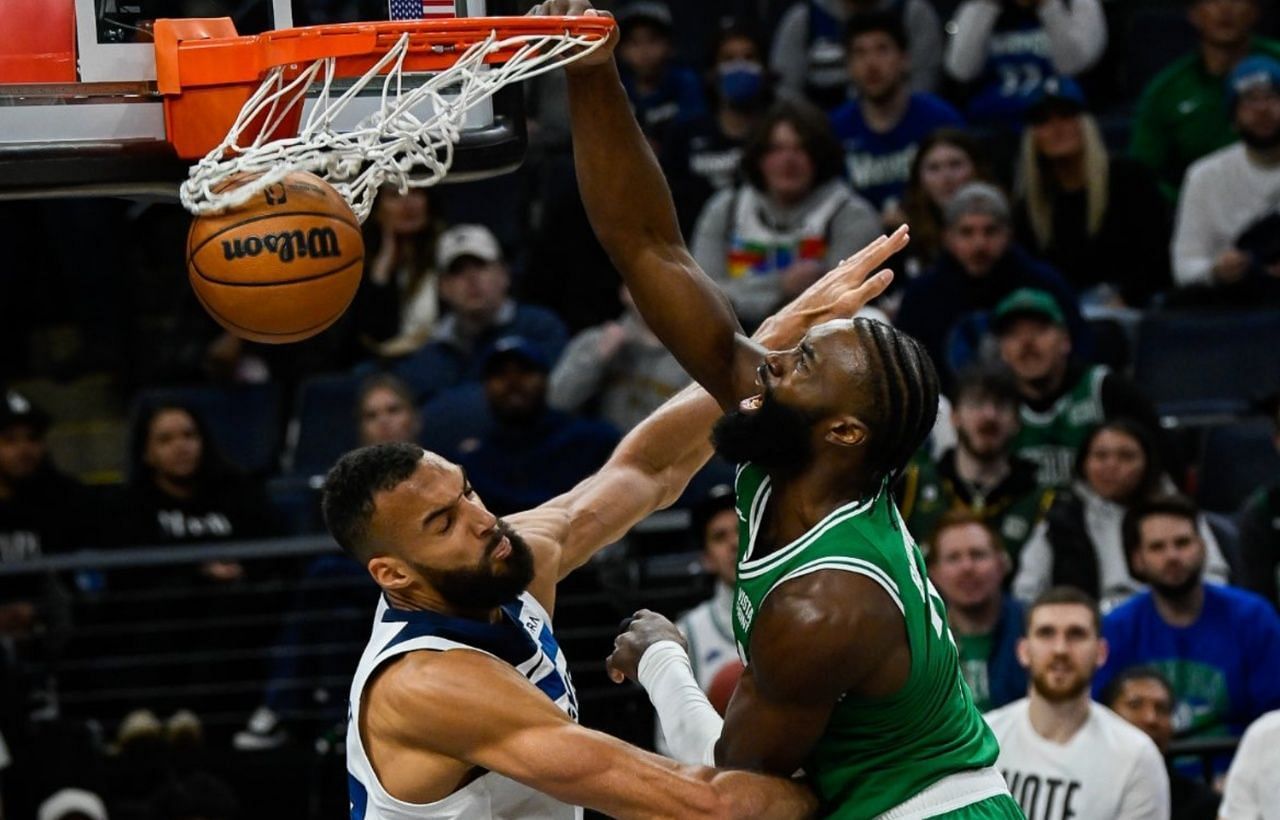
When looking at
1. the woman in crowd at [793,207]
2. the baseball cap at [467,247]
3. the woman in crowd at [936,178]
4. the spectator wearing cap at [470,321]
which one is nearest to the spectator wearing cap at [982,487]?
the woman in crowd at [793,207]

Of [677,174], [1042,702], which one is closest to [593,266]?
[677,174]

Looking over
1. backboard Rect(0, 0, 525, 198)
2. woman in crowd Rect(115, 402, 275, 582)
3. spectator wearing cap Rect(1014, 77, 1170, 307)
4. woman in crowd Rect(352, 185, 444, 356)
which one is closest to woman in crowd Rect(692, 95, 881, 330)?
spectator wearing cap Rect(1014, 77, 1170, 307)

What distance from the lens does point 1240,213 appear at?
9.03 metres

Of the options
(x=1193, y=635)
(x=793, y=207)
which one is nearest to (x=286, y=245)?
(x=1193, y=635)

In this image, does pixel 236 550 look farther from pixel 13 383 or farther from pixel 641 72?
pixel 641 72

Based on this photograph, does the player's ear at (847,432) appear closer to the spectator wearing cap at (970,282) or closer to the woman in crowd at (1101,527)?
the woman in crowd at (1101,527)

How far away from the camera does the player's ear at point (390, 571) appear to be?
4.32 m

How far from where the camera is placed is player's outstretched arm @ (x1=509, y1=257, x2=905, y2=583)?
4.78m

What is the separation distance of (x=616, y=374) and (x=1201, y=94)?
9.52 feet

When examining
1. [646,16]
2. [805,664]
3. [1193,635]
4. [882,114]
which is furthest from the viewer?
[646,16]

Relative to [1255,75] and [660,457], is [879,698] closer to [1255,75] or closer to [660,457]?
[660,457]

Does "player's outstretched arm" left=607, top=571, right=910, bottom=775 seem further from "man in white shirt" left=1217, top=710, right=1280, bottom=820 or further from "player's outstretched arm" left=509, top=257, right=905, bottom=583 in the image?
"man in white shirt" left=1217, top=710, right=1280, bottom=820

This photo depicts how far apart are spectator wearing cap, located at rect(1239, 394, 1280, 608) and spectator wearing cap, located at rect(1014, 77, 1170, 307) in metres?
1.73

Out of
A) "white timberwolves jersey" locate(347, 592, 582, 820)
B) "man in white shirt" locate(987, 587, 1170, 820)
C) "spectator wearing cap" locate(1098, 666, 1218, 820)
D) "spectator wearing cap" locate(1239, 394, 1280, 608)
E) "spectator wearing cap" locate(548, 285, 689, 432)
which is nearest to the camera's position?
"white timberwolves jersey" locate(347, 592, 582, 820)
